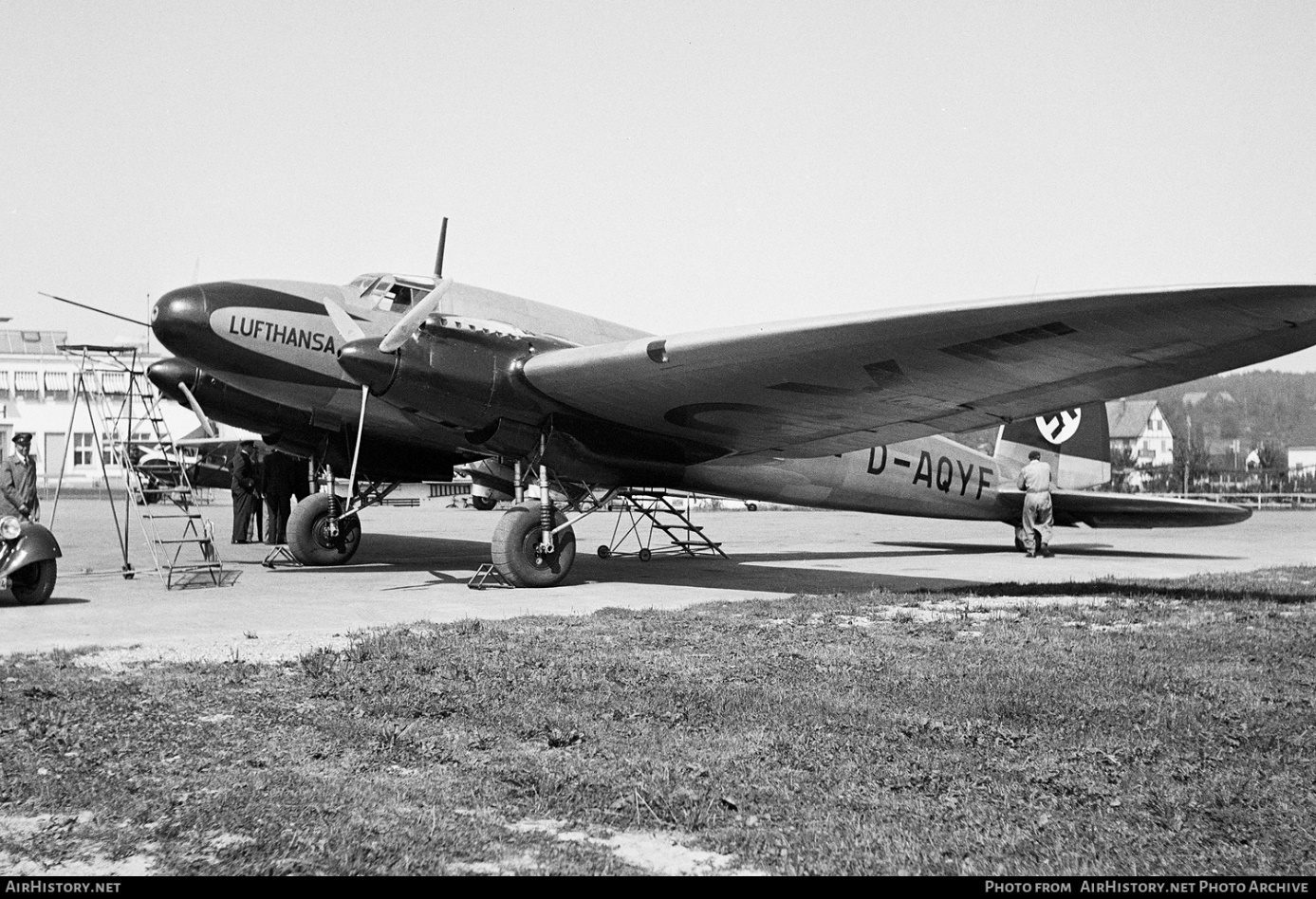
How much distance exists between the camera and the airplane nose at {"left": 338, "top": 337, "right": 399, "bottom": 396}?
10977 millimetres

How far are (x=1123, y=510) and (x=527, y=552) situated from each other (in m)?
10.7

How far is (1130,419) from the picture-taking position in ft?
386

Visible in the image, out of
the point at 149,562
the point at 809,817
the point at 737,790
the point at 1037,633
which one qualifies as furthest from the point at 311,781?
the point at 149,562

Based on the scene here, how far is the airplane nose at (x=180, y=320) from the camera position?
11.7 m

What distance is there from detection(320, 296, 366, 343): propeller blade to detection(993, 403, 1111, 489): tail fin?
37.2 feet

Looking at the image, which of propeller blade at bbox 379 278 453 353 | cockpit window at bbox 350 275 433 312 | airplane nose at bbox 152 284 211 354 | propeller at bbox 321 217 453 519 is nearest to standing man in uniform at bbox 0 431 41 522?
airplane nose at bbox 152 284 211 354

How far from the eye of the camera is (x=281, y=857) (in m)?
3.24

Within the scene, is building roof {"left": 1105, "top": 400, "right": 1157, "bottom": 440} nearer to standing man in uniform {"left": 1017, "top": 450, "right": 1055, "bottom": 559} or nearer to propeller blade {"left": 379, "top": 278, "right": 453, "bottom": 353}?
standing man in uniform {"left": 1017, "top": 450, "right": 1055, "bottom": 559}

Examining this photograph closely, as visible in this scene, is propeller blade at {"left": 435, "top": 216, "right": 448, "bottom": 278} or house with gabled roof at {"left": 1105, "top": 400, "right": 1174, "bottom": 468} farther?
house with gabled roof at {"left": 1105, "top": 400, "right": 1174, "bottom": 468}

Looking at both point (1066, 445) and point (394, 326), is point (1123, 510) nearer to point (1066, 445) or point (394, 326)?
point (1066, 445)

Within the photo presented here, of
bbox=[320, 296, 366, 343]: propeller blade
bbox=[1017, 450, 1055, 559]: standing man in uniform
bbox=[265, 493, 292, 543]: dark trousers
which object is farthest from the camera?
bbox=[265, 493, 292, 543]: dark trousers

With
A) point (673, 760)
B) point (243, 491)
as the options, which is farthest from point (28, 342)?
point (673, 760)

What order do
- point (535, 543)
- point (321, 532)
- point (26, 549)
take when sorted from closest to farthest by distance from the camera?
point (26, 549) → point (535, 543) → point (321, 532)

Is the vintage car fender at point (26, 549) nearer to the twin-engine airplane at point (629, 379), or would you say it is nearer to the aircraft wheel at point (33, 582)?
the aircraft wheel at point (33, 582)
